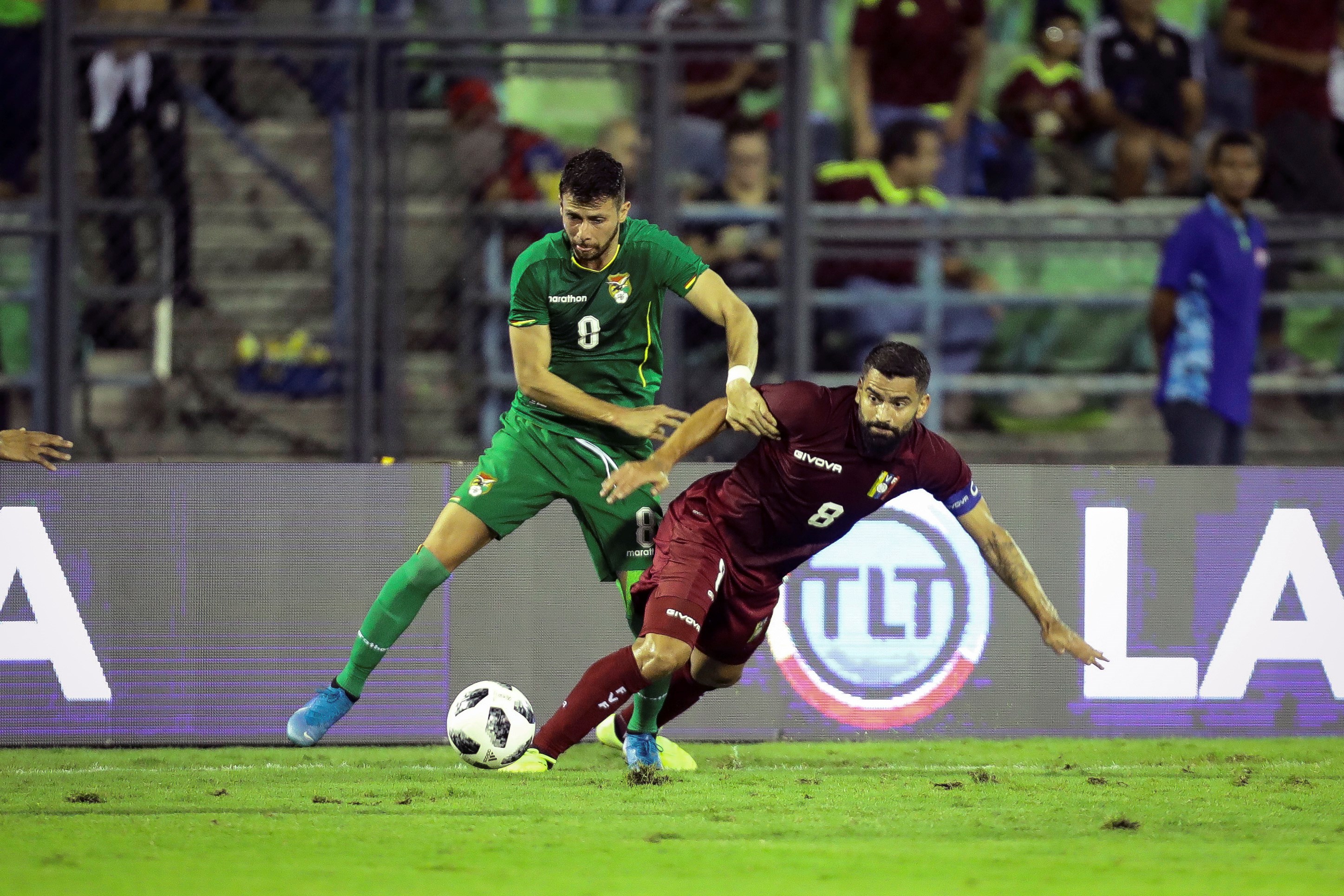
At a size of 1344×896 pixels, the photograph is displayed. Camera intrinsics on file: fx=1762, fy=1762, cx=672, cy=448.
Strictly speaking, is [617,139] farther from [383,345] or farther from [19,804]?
[19,804]

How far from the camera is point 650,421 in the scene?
607cm

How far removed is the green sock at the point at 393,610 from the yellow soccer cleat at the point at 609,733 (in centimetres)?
90

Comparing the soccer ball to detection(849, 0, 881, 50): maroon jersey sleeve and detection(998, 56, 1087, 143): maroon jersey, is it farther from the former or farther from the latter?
detection(998, 56, 1087, 143): maroon jersey

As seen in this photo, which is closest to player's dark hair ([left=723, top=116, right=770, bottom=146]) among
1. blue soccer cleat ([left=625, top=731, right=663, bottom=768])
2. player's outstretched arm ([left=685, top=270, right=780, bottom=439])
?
player's outstretched arm ([left=685, top=270, right=780, bottom=439])

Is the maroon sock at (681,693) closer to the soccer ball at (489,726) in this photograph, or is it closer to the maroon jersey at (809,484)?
the maroon jersey at (809,484)

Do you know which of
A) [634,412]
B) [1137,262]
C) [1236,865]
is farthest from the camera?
[1137,262]

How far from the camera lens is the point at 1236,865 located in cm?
479

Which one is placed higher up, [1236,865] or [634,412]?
[634,412]

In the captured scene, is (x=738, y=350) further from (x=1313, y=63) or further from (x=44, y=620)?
(x=1313, y=63)

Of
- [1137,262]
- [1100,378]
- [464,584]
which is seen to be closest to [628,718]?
[464,584]

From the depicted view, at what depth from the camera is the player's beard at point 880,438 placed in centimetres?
571

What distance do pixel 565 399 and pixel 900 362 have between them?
1.19 meters

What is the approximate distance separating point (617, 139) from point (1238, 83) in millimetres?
4092

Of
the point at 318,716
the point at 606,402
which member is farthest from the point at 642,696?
the point at 318,716
